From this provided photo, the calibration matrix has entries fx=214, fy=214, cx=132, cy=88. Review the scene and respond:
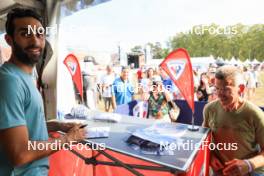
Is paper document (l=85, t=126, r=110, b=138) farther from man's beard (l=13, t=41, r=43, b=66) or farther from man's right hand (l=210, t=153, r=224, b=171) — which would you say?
man's right hand (l=210, t=153, r=224, b=171)

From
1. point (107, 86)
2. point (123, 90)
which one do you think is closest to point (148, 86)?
point (123, 90)

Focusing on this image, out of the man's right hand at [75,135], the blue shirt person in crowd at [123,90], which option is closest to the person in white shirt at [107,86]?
the blue shirt person in crowd at [123,90]

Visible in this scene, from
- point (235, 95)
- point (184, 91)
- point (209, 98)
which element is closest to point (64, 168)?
point (184, 91)

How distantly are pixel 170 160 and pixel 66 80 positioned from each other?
2.54 metres

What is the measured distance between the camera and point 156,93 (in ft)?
9.92

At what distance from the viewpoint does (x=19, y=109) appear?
827 millimetres

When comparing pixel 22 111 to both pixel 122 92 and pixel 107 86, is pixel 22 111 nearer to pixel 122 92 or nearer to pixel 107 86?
pixel 122 92

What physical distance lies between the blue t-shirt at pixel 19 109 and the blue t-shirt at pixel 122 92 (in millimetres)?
3119

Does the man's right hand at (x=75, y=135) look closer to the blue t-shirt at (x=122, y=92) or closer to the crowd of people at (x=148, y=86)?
the crowd of people at (x=148, y=86)

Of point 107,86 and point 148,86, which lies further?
point 107,86

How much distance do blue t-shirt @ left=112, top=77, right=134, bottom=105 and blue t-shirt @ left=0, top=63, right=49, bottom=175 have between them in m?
3.12

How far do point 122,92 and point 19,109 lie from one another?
332cm

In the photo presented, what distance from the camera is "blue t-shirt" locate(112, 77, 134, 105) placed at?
414 cm

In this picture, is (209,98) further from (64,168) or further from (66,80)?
(64,168)
